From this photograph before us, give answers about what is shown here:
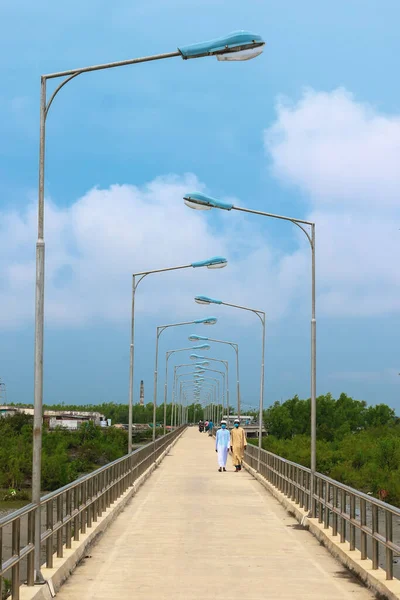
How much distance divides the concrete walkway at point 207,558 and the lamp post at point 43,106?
5.95 feet

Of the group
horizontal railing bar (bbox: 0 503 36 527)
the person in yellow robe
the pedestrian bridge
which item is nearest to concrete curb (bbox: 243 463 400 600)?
the pedestrian bridge

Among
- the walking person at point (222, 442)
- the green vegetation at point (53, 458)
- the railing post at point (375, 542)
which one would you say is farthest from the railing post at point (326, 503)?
the green vegetation at point (53, 458)

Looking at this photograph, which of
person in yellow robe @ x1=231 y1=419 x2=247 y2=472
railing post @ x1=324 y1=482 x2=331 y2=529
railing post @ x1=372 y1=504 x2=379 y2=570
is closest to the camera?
railing post @ x1=372 y1=504 x2=379 y2=570

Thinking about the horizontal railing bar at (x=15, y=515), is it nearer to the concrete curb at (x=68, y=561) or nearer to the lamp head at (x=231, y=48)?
the concrete curb at (x=68, y=561)

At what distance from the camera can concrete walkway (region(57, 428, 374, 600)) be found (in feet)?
37.9

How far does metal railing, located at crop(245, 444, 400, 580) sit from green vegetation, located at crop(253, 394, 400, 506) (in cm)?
2054

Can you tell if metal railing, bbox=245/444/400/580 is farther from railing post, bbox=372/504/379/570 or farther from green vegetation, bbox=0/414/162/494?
green vegetation, bbox=0/414/162/494

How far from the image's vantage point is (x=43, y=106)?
11867mm

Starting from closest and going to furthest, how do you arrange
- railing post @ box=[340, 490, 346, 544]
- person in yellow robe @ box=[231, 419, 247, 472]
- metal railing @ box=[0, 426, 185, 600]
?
metal railing @ box=[0, 426, 185, 600]
railing post @ box=[340, 490, 346, 544]
person in yellow robe @ box=[231, 419, 247, 472]

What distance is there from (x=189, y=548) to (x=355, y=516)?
281cm

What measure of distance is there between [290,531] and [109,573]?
5.68 metres

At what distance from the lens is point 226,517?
64.9 feet

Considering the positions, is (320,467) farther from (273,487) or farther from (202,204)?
(202,204)

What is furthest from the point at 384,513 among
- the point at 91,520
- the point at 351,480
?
the point at 351,480
